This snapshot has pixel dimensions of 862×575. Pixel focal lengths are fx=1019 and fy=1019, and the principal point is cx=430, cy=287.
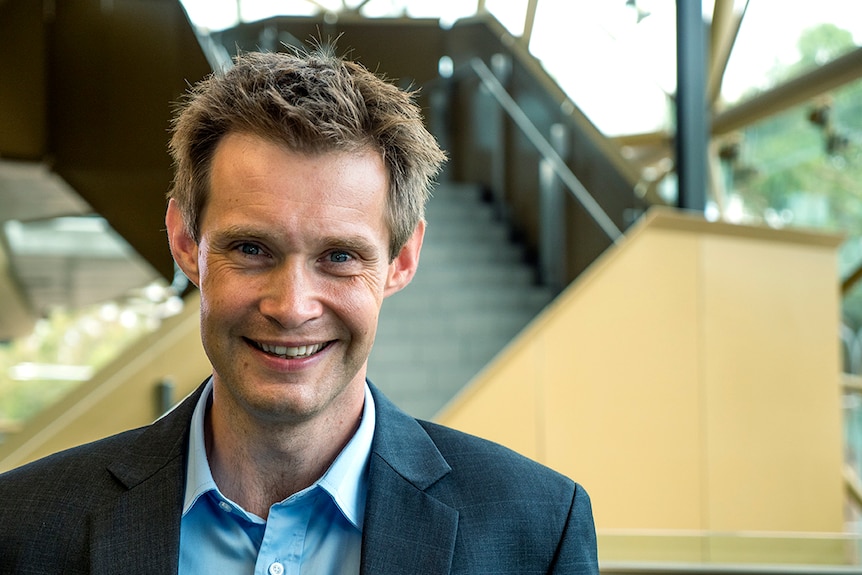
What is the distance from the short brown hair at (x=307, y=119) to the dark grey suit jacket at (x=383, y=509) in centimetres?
39

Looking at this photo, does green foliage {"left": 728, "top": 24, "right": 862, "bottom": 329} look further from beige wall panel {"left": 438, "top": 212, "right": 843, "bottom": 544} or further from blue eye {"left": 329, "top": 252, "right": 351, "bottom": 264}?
blue eye {"left": 329, "top": 252, "right": 351, "bottom": 264}

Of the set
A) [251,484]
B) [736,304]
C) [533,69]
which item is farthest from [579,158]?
[251,484]

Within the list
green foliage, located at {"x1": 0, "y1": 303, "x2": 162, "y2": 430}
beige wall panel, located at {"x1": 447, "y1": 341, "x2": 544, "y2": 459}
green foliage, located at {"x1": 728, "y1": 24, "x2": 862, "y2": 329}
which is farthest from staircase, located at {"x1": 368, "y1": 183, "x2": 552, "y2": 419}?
green foliage, located at {"x1": 728, "y1": 24, "x2": 862, "y2": 329}

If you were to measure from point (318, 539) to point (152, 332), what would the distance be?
6.57 m

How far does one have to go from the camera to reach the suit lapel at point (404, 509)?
173 cm

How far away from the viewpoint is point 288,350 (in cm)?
166

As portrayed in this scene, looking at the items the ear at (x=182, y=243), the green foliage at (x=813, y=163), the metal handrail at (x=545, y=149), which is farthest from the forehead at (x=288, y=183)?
the green foliage at (x=813, y=163)

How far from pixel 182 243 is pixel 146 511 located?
19.0 inches

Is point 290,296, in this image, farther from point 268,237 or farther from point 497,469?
point 497,469

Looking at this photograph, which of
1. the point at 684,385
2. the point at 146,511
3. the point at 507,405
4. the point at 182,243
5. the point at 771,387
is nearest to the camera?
the point at 146,511

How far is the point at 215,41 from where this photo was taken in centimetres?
791

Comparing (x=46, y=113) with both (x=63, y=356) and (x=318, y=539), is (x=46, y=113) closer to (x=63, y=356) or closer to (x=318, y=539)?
(x=63, y=356)

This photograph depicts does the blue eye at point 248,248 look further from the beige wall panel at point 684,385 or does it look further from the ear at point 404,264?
the beige wall panel at point 684,385

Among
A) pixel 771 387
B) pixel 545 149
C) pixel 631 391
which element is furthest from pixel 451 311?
pixel 771 387
